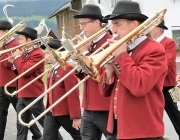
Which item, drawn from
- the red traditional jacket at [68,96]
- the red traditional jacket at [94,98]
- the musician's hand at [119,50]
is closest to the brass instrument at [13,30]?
the red traditional jacket at [68,96]

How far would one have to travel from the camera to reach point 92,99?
4.22 metres

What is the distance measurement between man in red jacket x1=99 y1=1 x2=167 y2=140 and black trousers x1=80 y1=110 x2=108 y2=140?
0.93m

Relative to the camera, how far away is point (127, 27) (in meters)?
3.11

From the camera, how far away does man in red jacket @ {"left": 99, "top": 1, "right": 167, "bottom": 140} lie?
2852 millimetres

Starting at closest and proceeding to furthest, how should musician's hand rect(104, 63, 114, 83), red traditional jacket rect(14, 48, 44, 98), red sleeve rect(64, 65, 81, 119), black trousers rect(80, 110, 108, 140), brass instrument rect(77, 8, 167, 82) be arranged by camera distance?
brass instrument rect(77, 8, 167, 82) < musician's hand rect(104, 63, 114, 83) < black trousers rect(80, 110, 108, 140) < red sleeve rect(64, 65, 81, 119) < red traditional jacket rect(14, 48, 44, 98)

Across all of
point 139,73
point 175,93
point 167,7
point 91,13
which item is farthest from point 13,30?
point 167,7

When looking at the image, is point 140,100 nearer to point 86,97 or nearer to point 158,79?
point 158,79

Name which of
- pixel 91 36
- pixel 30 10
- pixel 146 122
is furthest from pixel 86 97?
pixel 30 10

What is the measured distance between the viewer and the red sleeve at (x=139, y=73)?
283cm

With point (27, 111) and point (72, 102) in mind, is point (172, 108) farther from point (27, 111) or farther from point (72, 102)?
point (27, 111)

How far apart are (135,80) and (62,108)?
212 centimetres

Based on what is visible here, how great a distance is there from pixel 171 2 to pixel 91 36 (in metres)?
15.9

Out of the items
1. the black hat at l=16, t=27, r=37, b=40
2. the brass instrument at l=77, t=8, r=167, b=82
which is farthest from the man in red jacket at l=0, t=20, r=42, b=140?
the brass instrument at l=77, t=8, r=167, b=82

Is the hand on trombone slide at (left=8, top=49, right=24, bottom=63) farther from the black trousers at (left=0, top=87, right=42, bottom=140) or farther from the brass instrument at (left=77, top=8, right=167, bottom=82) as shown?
the brass instrument at (left=77, top=8, right=167, bottom=82)
